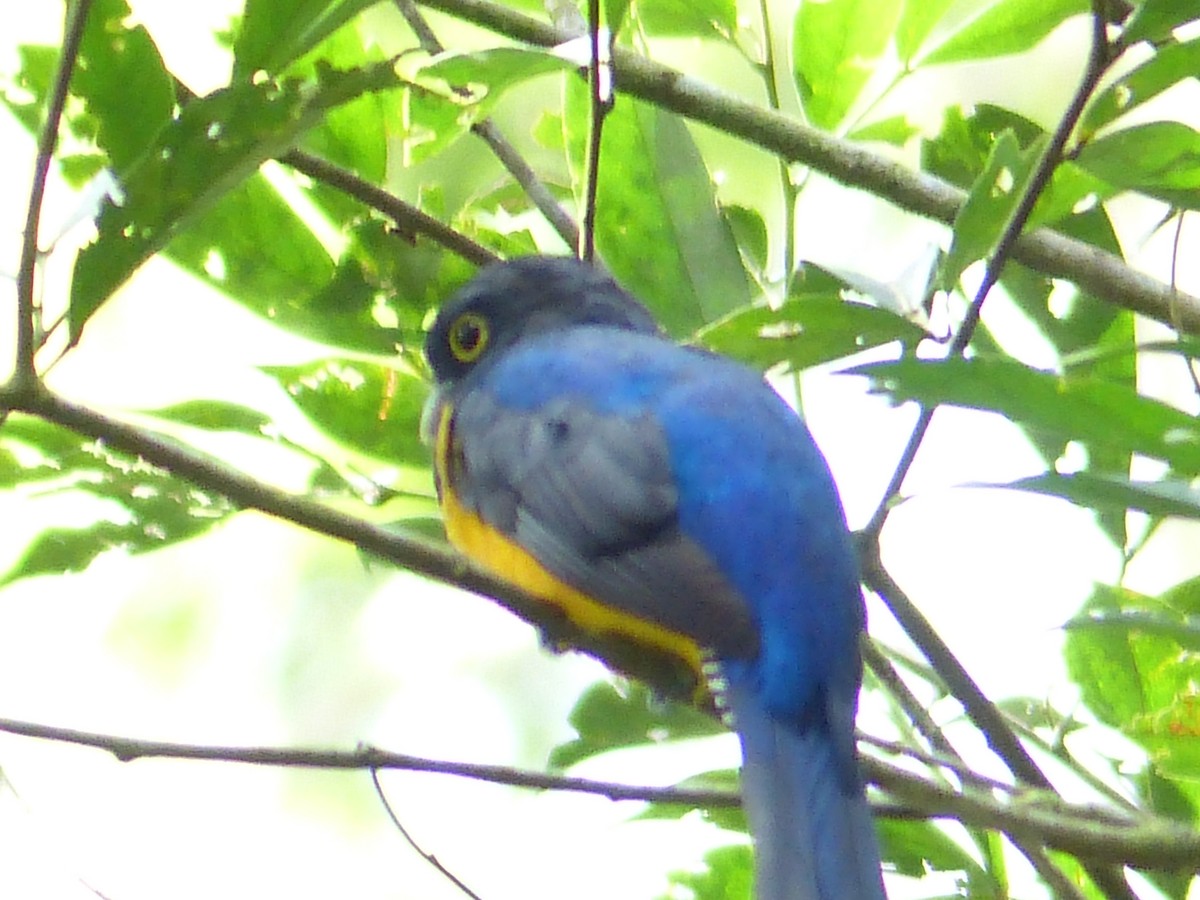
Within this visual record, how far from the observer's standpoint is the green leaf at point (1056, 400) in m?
1.56

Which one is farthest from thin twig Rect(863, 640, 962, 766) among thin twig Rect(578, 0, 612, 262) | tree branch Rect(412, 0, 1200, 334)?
thin twig Rect(578, 0, 612, 262)

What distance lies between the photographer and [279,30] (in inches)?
64.0

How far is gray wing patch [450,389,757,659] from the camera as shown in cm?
217

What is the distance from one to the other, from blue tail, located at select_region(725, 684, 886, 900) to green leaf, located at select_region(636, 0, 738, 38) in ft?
3.45

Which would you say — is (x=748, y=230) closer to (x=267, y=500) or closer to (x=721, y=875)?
(x=721, y=875)

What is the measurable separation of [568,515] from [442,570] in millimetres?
534

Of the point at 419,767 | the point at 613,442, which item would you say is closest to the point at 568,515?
the point at 613,442

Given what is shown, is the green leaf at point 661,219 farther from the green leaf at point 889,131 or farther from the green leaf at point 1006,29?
the green leaf at point 1006,29

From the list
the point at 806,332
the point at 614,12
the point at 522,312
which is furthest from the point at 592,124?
the point at 522,312

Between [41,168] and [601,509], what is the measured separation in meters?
1.06

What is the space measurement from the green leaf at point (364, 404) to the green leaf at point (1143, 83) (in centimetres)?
115

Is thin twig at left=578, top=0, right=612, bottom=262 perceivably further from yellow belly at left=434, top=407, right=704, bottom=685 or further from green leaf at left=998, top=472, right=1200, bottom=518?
green leaf at left=998, top=472, right=1200, bottom=518

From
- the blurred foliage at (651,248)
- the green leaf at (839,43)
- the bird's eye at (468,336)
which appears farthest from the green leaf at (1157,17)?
the bird's eye at (468,336)

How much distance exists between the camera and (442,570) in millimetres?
1857
